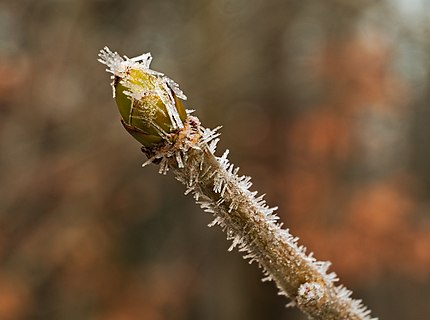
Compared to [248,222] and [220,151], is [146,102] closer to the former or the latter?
[248,222]

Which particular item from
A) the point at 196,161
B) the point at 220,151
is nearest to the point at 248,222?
the point at 196,161

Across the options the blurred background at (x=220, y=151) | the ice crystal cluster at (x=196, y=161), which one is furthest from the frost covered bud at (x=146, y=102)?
the blurred background at (x=220, y=151)

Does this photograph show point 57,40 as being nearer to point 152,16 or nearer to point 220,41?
point 152,16

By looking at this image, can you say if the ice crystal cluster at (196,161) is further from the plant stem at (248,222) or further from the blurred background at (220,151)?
the blurred background at (220,151)

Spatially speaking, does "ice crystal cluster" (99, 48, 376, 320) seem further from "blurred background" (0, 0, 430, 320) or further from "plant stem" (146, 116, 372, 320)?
"blurred background" (0, 0, 430, 320)

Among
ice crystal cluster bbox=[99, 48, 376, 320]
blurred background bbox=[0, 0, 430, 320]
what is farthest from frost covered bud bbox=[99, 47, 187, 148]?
blurred background bbox=[0, 0, 430, 320]

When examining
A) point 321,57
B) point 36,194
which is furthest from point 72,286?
point 321,57
